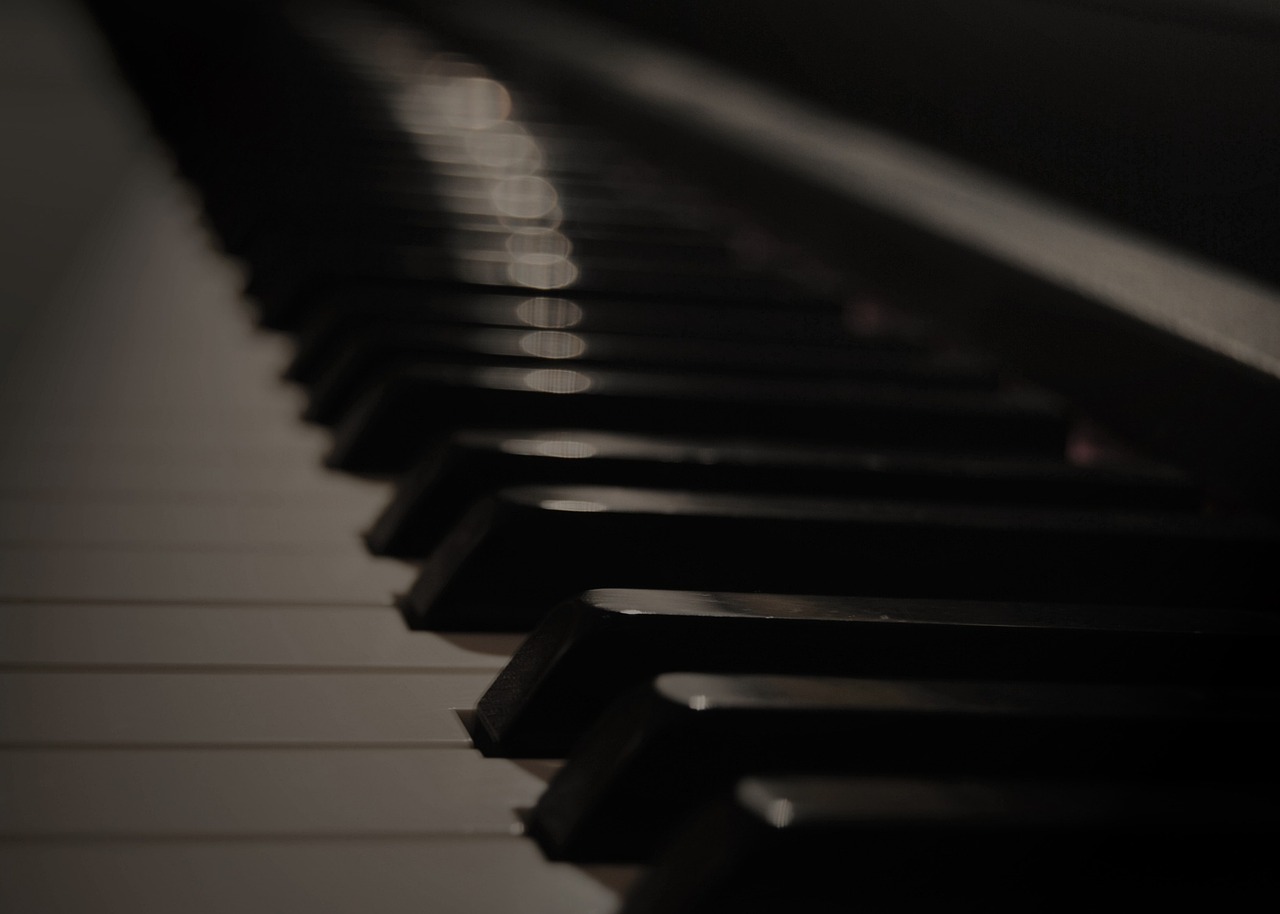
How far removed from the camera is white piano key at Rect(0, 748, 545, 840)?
0.64 meters

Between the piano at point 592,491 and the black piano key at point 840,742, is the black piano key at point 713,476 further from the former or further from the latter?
the black piano key at point 840,742

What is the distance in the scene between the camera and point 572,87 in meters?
2.95

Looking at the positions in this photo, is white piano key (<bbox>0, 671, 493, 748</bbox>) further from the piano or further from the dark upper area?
the dark upper area

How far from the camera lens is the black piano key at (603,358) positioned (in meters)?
1.32

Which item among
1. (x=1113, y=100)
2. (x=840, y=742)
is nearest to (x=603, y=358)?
(x=1113, y=100)

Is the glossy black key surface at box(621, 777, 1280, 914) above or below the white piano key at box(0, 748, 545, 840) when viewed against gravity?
above

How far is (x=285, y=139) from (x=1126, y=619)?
6.44 ft

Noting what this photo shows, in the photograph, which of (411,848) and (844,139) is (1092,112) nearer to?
(844,139)

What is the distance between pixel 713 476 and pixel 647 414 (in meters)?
0.16

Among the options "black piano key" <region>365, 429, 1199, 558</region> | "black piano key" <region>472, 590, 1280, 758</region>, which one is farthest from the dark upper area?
"black piano key" <region>472, 590, 1280, 758</region>

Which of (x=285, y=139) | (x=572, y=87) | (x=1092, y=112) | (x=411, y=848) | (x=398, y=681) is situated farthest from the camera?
(x=572, y=87)

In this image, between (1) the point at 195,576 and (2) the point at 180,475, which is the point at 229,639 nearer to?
(1) the point at 195,576

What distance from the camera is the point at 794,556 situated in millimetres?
935

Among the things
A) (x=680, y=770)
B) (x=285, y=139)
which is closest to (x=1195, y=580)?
(x=680, y=770)
